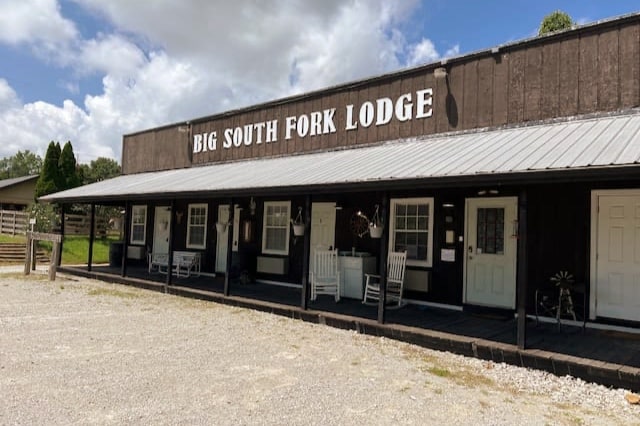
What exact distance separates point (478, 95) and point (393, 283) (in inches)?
131

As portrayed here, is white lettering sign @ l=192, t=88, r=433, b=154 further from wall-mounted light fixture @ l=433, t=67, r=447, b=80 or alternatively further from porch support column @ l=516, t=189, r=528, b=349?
porch support column @ l=516, t=189, r=528, b=349

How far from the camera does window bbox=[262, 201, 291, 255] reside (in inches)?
412

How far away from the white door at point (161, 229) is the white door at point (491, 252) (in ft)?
28.7

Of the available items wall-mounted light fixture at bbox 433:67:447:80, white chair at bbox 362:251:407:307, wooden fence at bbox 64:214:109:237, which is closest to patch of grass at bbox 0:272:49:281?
white chair at bbox 362:251:407:307

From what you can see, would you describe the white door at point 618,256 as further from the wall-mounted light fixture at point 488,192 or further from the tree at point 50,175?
the tree at point 50,175

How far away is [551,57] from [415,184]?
3.15m

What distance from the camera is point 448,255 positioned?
7.80m

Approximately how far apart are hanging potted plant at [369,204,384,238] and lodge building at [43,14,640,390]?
0.25ft

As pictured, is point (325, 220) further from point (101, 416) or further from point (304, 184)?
point (101, 416)

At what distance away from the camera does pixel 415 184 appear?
5.82 metres

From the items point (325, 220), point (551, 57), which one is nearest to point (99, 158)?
point (325, 220)

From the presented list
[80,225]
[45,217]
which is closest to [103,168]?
[80,225]

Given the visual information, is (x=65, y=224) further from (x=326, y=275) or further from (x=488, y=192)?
(x=488, y=192)

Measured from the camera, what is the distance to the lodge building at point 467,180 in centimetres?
590
